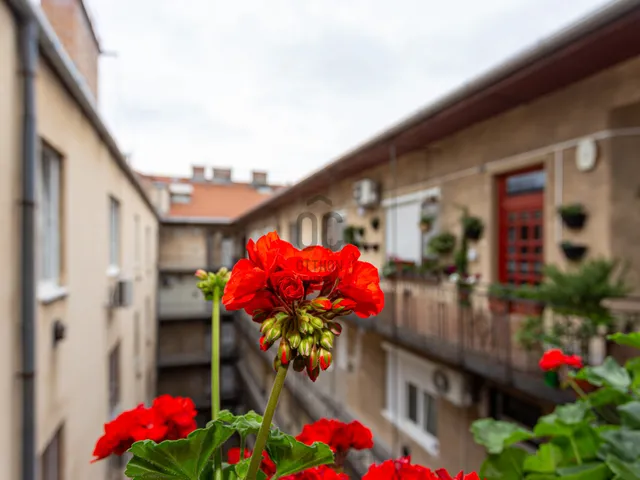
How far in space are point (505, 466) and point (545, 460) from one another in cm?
14

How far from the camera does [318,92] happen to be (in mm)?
15469

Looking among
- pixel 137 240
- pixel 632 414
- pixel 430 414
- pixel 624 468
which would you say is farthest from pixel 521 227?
pixel 137 240

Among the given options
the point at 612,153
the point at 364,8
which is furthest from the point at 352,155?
the point at 612,153

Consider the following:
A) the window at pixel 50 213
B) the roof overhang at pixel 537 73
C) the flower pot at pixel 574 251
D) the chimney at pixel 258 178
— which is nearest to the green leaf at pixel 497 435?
the roof overhang at pixel 537 73

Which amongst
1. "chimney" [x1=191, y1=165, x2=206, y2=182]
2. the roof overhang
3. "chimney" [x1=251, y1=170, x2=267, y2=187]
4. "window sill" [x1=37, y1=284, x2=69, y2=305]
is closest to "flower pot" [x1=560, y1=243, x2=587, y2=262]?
the roof overhang

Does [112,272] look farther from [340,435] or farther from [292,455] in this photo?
[292,455]

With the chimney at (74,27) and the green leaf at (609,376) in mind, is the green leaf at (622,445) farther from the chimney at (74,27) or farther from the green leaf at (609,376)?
the chimney at (74,27)

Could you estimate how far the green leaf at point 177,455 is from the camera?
0.71 meters

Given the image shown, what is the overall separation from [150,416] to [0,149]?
Answer: 3.52 m

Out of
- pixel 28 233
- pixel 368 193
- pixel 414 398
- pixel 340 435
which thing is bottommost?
pixel 414 398

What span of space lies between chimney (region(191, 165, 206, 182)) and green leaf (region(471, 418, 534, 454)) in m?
31.9

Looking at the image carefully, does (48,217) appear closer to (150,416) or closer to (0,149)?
(0,149)

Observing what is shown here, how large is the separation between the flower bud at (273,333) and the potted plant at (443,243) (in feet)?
25.2

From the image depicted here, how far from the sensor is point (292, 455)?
0.79 meters
